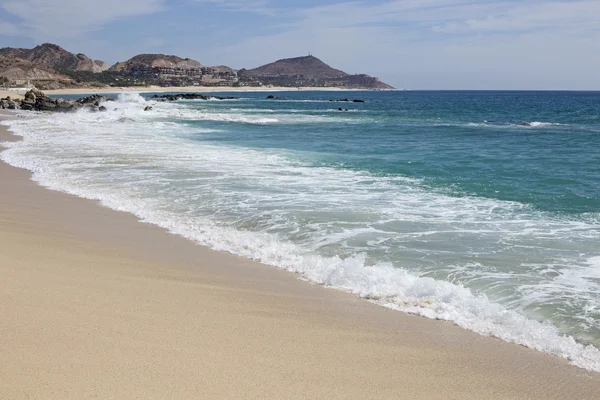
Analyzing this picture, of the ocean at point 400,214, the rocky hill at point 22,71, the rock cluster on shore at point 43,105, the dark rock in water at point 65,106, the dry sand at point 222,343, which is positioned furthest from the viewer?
the rocky hill at point 22,71

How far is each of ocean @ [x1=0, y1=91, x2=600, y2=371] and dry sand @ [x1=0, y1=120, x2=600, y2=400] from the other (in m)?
0.45

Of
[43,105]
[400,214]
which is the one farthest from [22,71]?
[400,214]

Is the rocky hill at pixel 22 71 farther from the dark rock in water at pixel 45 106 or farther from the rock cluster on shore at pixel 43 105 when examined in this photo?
the dark rock in water at pixel 45 106

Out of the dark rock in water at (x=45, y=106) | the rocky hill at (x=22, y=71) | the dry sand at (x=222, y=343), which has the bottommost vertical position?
the dry sand at (x=222, y=343)

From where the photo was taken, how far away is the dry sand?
3.17 metres

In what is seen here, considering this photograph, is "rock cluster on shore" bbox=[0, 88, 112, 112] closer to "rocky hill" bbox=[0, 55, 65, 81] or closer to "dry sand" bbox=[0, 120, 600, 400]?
"dry sand" bbox=[0, 120, 600, 400]

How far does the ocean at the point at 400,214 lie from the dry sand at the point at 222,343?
453 mm

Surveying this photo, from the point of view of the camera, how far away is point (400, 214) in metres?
8.80

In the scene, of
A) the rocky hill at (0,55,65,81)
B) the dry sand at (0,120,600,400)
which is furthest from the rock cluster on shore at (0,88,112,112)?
the rocky hill at (0,55,65,81)

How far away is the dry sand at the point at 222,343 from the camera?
10.4 feet

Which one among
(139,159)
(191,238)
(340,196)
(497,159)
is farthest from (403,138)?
(191,238)

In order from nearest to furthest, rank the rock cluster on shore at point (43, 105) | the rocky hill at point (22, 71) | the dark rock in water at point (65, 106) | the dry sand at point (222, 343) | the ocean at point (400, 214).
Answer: the dry sand at point (222, 343)
the ocean at point (400, 214)
the dark rock in water at point (65, 106)
the rock cluster on shore at point (43, 105)
the rocky hill at point (22, 71)

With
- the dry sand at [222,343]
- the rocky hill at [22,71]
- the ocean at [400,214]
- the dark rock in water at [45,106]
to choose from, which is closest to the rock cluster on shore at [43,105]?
the dark rock in water at [45,106]

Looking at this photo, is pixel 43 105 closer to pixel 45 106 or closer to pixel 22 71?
pixel 45 106
